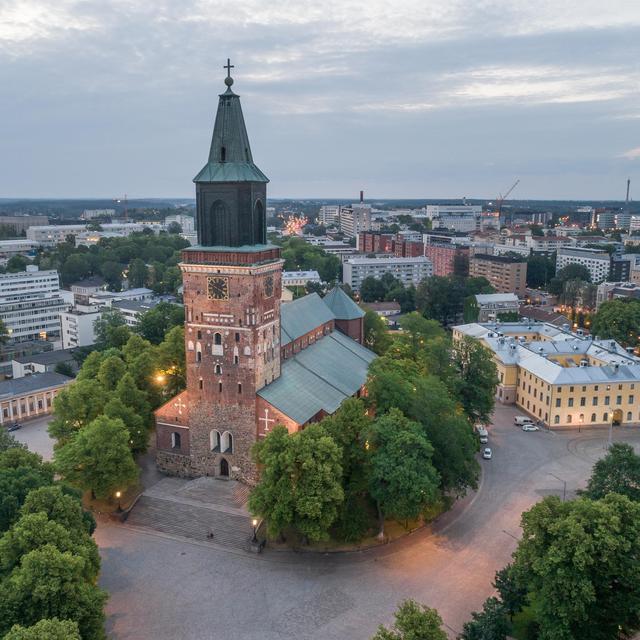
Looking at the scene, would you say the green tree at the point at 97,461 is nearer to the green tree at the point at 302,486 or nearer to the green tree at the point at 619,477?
the green tree at the point at 302,486

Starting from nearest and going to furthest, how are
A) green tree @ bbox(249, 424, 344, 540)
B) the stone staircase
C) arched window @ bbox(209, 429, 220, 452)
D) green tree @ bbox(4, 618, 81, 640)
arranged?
green tree @ bbox(4, 618, 81, 640)
green tree @ bbox(249, 424, 344, 540)
the stone staircase
arched window @ bbox(209, 429, 220, 452)

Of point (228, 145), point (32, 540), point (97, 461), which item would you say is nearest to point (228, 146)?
point (228, 145)

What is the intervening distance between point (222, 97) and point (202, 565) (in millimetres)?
36480

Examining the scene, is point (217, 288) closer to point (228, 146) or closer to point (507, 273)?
point (228, 146)

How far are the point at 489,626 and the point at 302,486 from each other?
49.2 ft

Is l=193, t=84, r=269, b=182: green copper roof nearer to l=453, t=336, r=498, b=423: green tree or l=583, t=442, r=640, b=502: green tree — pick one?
l=453, t=336, r=498, b=423: green tree

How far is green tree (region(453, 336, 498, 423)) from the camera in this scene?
62250 millimetres

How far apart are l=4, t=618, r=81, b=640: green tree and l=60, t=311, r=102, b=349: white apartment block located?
84.7 metres

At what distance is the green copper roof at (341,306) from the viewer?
81438 mm

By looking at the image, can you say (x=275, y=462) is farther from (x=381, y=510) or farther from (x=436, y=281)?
(x=436, y=281)

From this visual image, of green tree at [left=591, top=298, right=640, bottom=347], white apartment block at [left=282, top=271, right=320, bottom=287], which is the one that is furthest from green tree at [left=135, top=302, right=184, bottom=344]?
green tree at [left=591, top=298, right=640, bottom=347]

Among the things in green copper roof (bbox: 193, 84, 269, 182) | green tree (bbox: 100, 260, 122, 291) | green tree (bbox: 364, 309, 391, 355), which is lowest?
green tree (bbox: 100, 260, 122, 291)

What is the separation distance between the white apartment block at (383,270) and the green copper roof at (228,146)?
124m

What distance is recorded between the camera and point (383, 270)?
17362 cm
